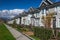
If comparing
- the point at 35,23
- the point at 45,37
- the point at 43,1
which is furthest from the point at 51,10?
the point at 45,37

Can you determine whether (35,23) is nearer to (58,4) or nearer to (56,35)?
(58,4)

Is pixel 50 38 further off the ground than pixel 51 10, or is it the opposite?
pixel 51 10

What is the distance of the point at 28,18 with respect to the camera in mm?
61875

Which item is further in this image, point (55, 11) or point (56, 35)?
point (55, 11)

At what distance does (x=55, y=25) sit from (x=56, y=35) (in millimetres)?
23423

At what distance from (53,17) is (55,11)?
4.28ft

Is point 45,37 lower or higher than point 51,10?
lower

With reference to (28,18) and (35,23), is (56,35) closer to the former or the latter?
(35,23)

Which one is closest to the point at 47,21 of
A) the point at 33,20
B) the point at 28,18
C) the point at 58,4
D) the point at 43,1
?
the point at 58,4

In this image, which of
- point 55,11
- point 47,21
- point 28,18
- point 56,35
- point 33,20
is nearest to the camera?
point 56,35

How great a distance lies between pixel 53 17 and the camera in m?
41.2

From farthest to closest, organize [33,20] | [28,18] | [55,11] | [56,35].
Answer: [28,18] → [33,20] → [55,11] → [56,35]

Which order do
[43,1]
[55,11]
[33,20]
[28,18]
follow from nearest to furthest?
[55,11], [43,1], [33,20], [28,18]

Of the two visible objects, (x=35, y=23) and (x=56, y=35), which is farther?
(x=35, y=23)
